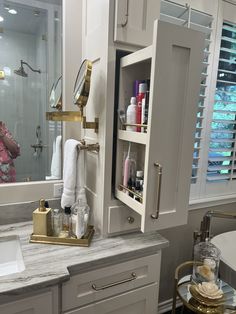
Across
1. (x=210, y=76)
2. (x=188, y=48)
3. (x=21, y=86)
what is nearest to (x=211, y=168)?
(x=210, y=76)

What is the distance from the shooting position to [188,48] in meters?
0.87

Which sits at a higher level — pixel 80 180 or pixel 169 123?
pixel 169 123

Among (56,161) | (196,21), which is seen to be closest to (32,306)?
(56,161)

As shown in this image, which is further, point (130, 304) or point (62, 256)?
point (130, 304)

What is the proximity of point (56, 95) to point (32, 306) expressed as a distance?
97 cm

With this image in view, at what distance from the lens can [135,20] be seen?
1029 millimetres

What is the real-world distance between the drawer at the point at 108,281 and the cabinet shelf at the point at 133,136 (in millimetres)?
535

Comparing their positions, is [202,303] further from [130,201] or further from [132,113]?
[132,113]

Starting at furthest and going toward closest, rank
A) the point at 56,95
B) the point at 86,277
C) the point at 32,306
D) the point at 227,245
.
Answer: the point at 227,245 → the point at 56,95 → the point at 86,277 → the point at 32,306

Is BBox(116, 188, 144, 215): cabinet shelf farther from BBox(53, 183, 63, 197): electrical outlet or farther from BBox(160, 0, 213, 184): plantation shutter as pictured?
BBox(160, 0, 213, 184): plantation shutter

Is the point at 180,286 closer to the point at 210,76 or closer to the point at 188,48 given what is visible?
the point at 188,48

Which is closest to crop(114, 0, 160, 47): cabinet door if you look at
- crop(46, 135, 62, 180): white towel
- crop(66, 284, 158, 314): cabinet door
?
crop(46, 135, 62, 180): white towel

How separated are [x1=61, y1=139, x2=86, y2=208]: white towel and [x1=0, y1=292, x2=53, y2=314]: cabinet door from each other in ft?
1.35

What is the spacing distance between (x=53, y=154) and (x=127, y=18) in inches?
30.7
